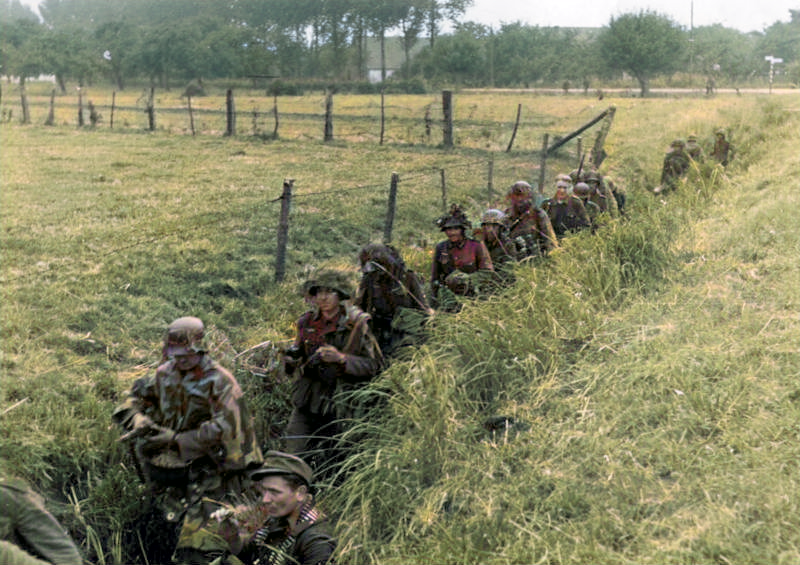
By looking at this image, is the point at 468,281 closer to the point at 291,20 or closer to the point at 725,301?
the point at 725,301

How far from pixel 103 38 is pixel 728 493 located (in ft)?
52.8

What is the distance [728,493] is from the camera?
3.79 metres

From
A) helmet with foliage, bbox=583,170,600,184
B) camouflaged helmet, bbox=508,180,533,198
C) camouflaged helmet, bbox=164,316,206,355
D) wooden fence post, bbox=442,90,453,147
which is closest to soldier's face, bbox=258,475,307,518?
camouflaged helmet, bbox=164,316,206,355

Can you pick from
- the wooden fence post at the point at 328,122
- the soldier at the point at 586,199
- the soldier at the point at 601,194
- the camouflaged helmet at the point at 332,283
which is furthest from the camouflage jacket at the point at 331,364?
the wooden fence post at the point at 328,122

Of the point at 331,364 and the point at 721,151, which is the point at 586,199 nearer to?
the point at 331,364

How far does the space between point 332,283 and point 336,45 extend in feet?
35.2

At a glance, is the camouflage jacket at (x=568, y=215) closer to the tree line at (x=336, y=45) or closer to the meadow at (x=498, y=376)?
the meadow at (x=498, y=376)

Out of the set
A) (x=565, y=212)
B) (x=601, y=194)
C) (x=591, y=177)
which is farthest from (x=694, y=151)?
(x=565, y=212)

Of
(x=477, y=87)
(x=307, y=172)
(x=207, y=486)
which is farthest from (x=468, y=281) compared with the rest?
(x=477, y=87)

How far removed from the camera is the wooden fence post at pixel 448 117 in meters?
20.0

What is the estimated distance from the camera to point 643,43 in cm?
5403

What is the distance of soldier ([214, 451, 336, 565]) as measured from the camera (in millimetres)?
4008

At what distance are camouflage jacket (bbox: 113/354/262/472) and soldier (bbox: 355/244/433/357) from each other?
213 cm

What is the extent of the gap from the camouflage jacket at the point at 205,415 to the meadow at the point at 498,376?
2.71 feet
